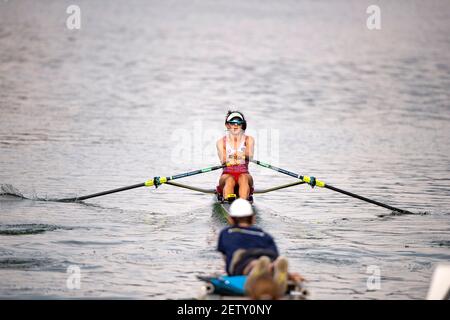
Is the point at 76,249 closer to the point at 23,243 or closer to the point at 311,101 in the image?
the point at 23,243

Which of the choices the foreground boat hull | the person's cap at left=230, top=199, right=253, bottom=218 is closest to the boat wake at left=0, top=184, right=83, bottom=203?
the person's cap at left=230, top=199, right=253, bottom=218

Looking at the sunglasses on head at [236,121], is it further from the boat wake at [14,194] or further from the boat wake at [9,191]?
the boat wake at [9,191]

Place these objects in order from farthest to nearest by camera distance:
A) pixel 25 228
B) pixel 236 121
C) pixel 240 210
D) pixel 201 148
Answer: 1. pixel 201 148
2. pixel 236 121
3. pixel 25 228
4. pixel 240 210

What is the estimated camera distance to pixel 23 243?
19.3 meters

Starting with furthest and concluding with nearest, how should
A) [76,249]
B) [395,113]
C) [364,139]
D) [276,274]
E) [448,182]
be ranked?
[395,113] → [364,139] → [448,182] → [76,249] → [276,274]

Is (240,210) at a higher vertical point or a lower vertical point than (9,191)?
higher

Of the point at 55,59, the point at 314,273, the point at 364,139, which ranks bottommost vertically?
the point at 314,273

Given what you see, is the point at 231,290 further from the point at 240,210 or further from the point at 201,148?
the point at 201,148

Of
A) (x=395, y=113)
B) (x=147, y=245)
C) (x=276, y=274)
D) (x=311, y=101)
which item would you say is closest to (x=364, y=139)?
(x=395, y=113)

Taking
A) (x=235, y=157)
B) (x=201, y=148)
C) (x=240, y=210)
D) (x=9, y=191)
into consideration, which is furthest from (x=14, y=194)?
(x=240, y=210)

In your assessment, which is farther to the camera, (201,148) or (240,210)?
(201,148)

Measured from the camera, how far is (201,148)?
109 feet

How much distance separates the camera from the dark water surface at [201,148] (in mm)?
18141

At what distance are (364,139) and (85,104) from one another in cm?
1254
